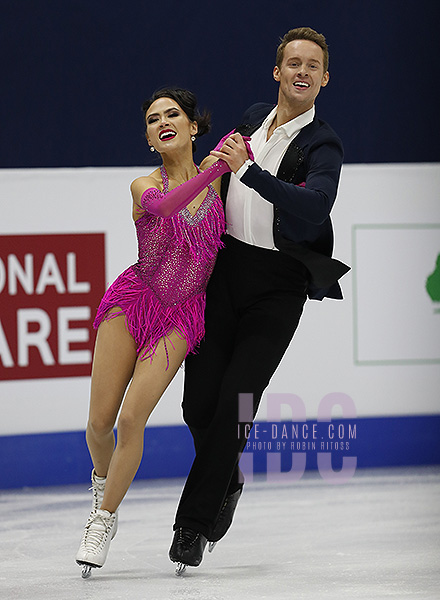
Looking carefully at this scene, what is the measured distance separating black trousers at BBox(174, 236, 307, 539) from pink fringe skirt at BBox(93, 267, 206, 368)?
0.06m

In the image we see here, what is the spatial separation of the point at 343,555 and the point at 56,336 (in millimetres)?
1844

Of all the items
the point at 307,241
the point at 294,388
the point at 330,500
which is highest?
the point at 307,241

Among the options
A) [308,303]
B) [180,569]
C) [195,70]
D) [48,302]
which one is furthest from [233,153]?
[195,70]

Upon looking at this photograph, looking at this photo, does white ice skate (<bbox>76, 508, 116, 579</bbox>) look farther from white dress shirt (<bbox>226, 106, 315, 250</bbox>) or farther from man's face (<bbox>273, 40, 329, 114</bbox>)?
man's face (<bbox>273, 40, 329, 114</bbox>)

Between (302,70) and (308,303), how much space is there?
6.81 feet

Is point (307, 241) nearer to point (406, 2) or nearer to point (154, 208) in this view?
point (154, 208)

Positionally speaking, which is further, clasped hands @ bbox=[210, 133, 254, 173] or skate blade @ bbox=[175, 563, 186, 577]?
skate blade @ bbox=[175, 563, 186, 577]

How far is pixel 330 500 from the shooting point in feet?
13.8

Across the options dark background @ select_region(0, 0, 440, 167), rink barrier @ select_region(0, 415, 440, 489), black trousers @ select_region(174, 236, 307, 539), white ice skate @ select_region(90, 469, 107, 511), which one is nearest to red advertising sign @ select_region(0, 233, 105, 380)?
rink barrier @ select_region(0, 415, 440, 489)

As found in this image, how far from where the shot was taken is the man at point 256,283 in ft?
9.30

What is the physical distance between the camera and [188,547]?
2836 mm

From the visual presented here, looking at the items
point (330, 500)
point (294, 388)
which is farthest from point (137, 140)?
point (330, 500)

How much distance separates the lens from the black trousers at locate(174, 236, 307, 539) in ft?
9.30

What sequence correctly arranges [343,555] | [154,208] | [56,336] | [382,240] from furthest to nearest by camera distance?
[382,240]
[56,336]
[343,555]
[154,208]
